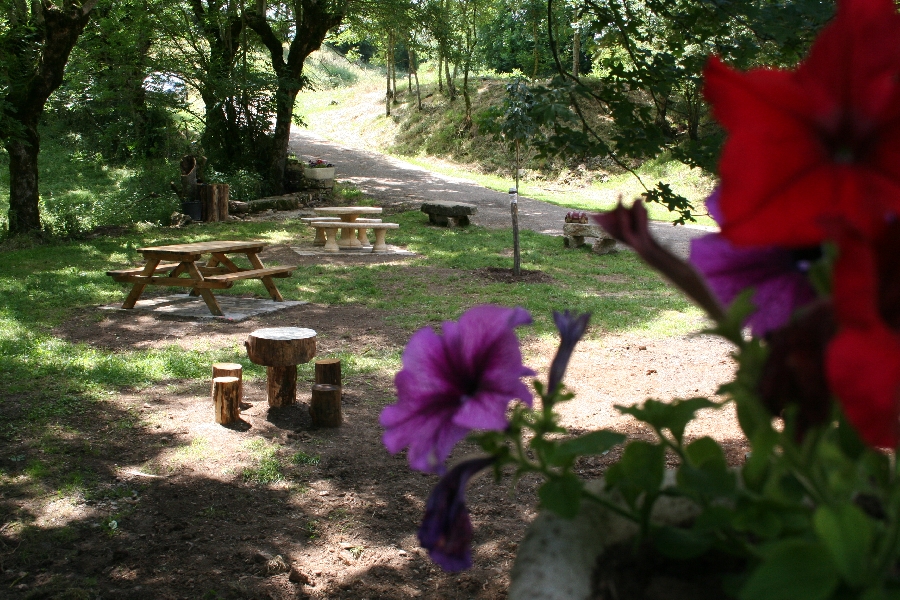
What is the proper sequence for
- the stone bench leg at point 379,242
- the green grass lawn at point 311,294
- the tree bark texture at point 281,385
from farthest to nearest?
the stone bench leg at point 379,242, the green grass lawn at point 311,294, the tree bark texture at point 281,385

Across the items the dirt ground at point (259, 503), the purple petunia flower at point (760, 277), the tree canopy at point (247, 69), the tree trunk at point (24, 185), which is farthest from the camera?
the tree trunk at point (24, 185)

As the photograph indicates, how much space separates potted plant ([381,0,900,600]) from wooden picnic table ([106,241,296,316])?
7.32m

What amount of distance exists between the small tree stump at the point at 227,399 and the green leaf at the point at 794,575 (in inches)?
190

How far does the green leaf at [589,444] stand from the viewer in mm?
664

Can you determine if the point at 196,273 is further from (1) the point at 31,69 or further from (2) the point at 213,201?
(2) the point at 213,201

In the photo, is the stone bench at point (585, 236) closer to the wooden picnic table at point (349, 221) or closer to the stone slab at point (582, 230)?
the stone slab at point (582, 230)

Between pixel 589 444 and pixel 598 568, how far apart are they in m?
0.15

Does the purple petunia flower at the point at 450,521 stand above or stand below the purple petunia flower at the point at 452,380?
below

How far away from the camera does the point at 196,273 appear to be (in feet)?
26.0

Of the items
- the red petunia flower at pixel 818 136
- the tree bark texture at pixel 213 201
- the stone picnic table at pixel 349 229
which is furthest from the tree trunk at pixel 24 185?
the red petunia flower at pixel 818 136

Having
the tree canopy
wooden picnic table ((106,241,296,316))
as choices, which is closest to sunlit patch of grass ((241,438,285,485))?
the tree canopy

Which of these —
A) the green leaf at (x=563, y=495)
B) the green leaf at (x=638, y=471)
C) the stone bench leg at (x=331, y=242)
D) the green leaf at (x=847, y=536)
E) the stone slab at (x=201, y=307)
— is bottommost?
the stone slab at (x=201, y=307)

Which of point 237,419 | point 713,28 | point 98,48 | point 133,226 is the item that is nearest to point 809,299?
point 713,28

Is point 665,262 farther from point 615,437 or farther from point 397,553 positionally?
point 397,553
